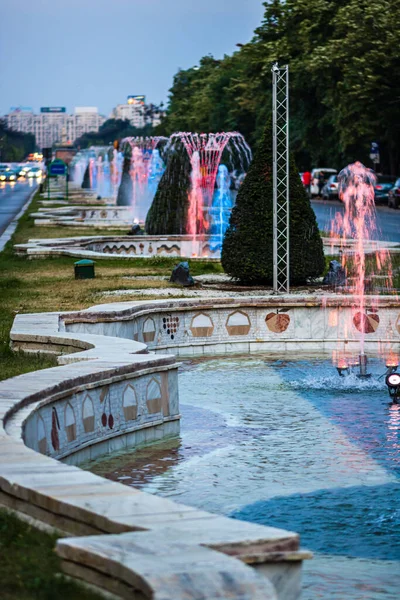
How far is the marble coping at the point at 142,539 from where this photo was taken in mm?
4441

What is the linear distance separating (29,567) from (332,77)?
57.6 m

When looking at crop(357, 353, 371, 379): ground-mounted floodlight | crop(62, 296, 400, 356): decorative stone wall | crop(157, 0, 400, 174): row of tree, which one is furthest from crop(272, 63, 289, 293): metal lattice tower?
crop(157, 0, 400, 174): row of tree

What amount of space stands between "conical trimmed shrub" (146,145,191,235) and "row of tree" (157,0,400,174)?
76.6 ft

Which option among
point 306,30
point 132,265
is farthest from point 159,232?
point 306,30

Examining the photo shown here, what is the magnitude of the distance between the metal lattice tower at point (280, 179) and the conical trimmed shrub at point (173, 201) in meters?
13.4

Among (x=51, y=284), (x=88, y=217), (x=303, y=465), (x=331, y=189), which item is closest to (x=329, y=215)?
(x=88, y=217)

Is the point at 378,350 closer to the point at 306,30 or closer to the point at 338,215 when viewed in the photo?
the point at 338,215

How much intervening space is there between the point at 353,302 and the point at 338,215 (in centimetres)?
3609

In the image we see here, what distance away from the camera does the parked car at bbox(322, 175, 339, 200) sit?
6400cm

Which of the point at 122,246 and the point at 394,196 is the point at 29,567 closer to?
the point at 122,246

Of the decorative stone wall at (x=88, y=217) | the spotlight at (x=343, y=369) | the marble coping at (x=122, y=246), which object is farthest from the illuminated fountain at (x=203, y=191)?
the spotlight at (x=343, y=369)

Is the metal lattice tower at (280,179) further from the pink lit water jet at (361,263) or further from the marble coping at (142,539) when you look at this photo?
the marble coping at (142,539)

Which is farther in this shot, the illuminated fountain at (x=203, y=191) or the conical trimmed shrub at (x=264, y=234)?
the illuminated fountain at (x=203, y=191)

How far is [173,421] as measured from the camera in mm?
10422
